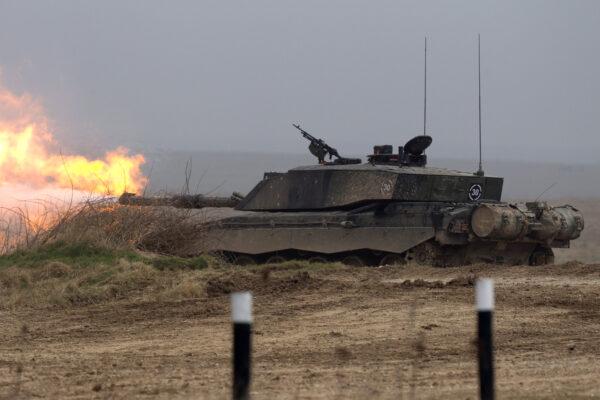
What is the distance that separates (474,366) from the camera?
31.5ft

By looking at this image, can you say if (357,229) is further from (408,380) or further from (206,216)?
(408,380)

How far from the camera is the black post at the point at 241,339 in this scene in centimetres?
515

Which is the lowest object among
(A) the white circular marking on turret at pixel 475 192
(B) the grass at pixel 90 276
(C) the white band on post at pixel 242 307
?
(B) the grass at pixel 90 276

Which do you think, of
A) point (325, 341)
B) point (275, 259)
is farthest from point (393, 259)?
point (325, 341)

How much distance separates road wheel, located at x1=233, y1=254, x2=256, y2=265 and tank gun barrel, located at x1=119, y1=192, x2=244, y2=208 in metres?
1.21

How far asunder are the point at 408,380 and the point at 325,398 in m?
1.04

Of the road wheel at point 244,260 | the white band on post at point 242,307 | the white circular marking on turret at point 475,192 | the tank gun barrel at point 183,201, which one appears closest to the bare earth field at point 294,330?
A: the white band on post at point 242,307

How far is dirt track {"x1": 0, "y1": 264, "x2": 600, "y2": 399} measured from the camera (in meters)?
8.64

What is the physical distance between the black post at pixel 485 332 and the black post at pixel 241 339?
1058 millimetres

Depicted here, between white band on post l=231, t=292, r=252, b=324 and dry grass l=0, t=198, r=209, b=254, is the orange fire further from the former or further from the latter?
white band on post l=231, t=292, r=252, b=324

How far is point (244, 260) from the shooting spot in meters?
22.7

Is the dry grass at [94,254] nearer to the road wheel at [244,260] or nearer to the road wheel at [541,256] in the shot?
the road wheel at [244,260]

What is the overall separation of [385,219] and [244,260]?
2798 mm

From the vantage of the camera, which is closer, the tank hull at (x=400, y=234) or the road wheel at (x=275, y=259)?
the tank hull at (x=400, y=234)
